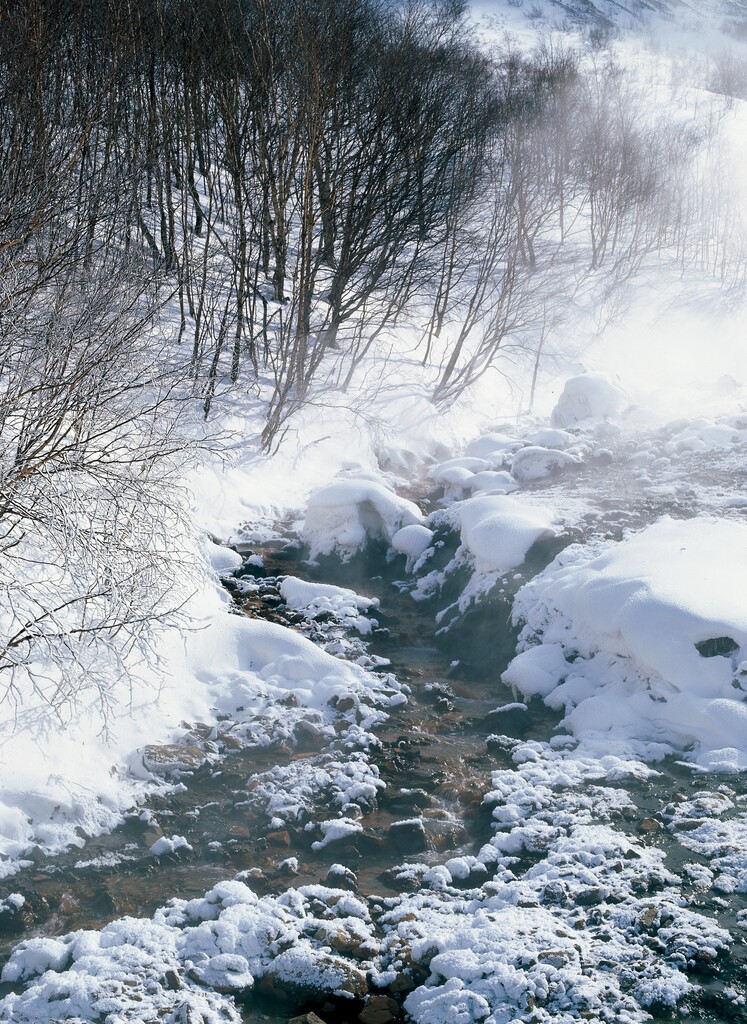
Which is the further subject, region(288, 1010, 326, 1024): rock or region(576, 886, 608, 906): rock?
region(576, 886, 608, 906): rock

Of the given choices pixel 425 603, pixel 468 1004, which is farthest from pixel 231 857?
pixel 425 603

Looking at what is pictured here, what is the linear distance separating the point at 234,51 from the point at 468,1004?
45.1ft

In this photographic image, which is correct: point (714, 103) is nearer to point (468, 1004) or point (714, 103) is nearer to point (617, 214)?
point (617, 214)

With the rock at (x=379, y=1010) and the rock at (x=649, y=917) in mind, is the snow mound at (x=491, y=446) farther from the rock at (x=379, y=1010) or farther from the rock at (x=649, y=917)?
the rock at (x=379, y=1010)

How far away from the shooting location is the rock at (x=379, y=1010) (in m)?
4.94

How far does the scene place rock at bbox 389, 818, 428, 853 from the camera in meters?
6.42

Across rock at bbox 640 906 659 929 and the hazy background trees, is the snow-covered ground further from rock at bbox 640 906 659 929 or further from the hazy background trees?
the hazy background trees

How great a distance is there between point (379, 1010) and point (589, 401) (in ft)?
41.8

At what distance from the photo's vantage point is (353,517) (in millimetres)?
11969

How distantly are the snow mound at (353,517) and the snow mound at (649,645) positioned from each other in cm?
290

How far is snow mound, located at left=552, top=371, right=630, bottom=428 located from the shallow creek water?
8.25 meters

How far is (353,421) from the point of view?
50.3ft

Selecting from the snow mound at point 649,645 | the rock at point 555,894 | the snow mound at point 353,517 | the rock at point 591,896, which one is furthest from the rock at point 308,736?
the snow mound at point 353,517

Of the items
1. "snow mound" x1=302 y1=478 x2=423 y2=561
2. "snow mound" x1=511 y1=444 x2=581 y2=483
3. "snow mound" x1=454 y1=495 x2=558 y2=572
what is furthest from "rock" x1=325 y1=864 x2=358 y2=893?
"snow mound" x1=511 y1=444 x2=581 y2=483
